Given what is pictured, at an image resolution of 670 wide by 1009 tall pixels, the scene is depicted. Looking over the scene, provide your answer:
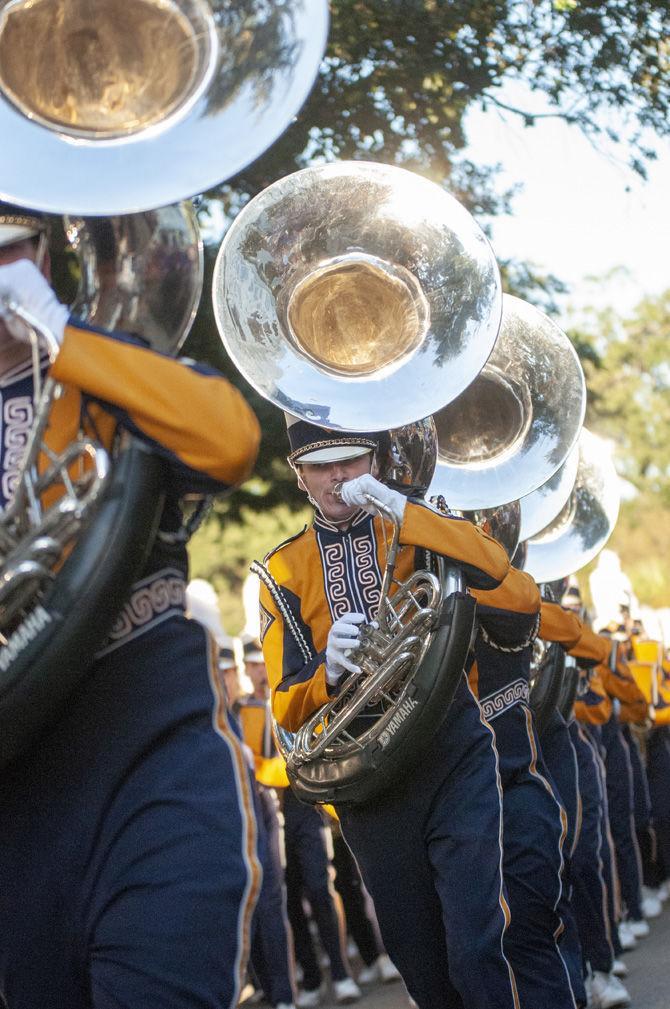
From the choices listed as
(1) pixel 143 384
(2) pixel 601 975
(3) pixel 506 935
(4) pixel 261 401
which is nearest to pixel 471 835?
(3) pixel 506 935

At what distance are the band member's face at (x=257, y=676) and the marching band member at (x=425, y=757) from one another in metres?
4.60

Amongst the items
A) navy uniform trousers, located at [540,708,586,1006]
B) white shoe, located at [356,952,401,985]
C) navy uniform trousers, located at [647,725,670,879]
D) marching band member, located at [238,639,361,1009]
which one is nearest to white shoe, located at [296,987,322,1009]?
marching band member, located at [238,639,361,1009]

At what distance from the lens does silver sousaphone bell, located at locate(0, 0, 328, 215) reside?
9.74 ft

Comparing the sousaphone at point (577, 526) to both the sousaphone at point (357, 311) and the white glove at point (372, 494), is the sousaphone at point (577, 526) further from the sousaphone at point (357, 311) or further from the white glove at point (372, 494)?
the white glove at point (372, 494)

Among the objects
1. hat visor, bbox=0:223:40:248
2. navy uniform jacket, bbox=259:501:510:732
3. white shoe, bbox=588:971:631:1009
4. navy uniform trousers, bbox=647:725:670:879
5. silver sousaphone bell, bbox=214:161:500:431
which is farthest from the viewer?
navy uniform trousers, bbox=647:725:670:879

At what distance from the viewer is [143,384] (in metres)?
2.74

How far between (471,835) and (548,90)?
574 cm

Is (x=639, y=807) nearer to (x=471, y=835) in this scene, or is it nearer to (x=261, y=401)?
(x=261, y=401)

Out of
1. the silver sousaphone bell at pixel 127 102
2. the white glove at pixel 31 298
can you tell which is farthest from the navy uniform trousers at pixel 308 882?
the white glove at pixel 31 298

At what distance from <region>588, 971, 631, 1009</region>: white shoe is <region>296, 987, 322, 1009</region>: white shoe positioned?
1969 mm

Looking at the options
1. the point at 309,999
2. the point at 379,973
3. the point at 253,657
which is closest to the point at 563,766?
the point at 309,999

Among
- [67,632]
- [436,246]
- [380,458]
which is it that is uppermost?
[67,632]

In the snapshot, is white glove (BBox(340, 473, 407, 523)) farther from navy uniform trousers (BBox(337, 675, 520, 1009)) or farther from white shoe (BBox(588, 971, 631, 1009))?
white shoe (BBox(588, 971, 631, 1009))

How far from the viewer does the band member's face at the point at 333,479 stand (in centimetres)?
453
